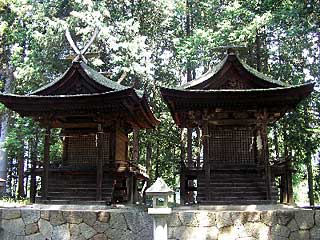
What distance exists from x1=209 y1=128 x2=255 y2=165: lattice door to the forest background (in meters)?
6.24

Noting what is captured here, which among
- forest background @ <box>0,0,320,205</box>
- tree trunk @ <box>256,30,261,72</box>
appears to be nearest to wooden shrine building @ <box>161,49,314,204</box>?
forest background @ <box>0,0,320,205</box>

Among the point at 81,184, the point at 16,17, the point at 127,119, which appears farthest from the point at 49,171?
the point at 16,17

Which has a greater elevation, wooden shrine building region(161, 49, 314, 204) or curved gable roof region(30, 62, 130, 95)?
curved gable roof region(30, 62, 130, 95)

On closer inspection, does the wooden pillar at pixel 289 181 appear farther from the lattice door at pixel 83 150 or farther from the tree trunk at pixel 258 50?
the tree trunk at pixel 258 50

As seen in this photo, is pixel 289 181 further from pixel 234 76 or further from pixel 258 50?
pixel 258 50

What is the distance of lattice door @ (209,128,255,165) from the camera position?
1555cm

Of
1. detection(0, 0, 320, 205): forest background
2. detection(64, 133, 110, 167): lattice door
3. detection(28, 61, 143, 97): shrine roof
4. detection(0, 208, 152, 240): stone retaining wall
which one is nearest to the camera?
detection(0, 208, 152, 240): stone retaining wall

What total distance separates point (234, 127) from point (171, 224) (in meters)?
5.68

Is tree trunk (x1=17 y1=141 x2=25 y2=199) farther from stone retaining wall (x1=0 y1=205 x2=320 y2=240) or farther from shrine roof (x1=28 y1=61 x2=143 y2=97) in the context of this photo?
stone retaining wall (x1=0 y1=205 x2=320 y2=240)

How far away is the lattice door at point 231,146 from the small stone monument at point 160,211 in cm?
562

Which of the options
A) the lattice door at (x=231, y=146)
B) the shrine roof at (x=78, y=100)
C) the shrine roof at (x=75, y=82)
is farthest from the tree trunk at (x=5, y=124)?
the lattice door at (x=231, y=146)

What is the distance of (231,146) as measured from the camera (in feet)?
51.2

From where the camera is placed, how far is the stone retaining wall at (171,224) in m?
11.7

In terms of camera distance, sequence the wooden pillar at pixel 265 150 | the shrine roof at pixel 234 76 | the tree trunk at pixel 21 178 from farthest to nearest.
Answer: the tree trunk at pixel 21 178 < the shrine roof at pixel 234 76 < the wooden pillar at pixel 265 150
